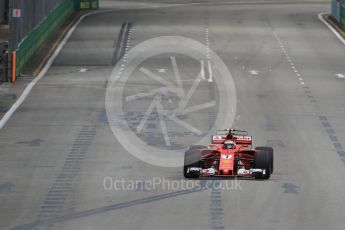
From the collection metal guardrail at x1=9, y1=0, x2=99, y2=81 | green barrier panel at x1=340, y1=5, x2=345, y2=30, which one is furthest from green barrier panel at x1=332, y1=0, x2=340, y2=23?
metal guardrail at x1=9, y1=0, x2=99, y2=81

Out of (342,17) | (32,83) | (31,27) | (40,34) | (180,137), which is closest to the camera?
(180,137)

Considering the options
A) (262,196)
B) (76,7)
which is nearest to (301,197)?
(262,196)

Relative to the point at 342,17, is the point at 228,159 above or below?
above

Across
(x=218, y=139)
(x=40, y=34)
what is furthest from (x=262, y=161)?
(x=40, y=34)

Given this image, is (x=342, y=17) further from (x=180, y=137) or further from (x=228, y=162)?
(x=228, y=162)

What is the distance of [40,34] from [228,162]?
41.1 meters

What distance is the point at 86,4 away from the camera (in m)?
105

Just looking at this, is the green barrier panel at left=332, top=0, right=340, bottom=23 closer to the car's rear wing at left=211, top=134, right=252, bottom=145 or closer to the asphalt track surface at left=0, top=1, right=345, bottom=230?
the asphalt track surface at left=0, top=1, right=345, bottom=230

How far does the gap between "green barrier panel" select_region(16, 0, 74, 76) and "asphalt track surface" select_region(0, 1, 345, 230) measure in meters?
1.59

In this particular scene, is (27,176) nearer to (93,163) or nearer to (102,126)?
(93,163)

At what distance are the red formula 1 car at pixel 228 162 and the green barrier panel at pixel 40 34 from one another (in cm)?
3020

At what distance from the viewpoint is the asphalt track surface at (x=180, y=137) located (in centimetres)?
3488

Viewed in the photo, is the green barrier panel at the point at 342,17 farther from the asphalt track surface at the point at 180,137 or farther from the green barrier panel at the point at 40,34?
the green barrier panel at the point at 40,34

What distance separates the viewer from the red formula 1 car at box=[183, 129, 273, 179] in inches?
1483
